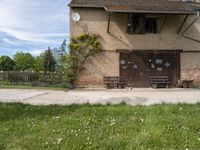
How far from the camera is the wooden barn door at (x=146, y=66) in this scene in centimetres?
2144

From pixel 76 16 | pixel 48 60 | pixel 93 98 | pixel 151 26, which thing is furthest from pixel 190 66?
pixel 48 60

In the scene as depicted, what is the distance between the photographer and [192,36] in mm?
22359

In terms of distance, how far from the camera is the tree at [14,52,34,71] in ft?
263

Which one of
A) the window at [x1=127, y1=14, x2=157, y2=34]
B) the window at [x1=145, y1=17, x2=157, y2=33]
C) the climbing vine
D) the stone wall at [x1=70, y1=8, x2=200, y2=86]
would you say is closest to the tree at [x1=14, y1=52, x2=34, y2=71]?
the climbing vine

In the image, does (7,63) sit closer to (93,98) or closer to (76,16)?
(76,16)

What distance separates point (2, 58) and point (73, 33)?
6595cm

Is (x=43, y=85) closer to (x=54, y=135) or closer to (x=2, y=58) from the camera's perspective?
(x=54, y=135)

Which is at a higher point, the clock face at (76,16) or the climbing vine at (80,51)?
the clock face at (76,16)

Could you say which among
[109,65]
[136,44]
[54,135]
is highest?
[136,44]

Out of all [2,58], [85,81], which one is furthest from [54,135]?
[2,58]

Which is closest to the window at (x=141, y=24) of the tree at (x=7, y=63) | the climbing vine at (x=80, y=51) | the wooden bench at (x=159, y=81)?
the climbing vine at (x=80, y=51)

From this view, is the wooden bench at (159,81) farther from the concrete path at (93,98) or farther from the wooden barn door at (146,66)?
the concrete path at (93,98)

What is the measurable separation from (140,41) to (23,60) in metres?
65.5

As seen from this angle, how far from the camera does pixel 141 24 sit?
71.7 ft
